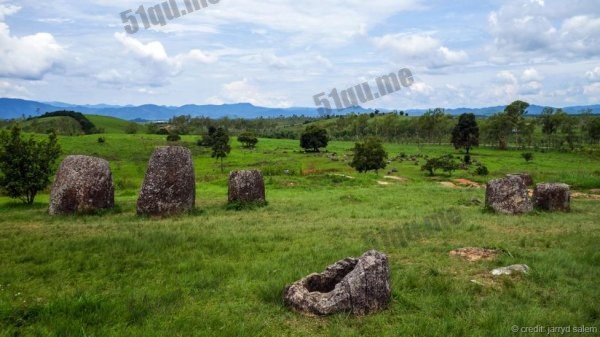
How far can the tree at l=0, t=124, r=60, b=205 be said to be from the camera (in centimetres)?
2312

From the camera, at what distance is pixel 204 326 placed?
23.7 ft

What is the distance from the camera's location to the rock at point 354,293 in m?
7.87

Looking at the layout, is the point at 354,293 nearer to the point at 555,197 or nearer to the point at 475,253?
the point at 475,253

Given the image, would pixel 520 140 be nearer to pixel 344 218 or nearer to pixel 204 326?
pixel 344 218

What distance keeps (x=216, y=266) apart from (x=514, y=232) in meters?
11.1

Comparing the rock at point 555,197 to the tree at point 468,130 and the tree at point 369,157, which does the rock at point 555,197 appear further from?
the tree at point 468,130

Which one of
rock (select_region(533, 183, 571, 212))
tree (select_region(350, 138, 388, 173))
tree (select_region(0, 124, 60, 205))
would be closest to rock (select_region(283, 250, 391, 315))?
rock (select_region(533, 183, 571, 212))

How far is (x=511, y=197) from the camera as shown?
21219mm

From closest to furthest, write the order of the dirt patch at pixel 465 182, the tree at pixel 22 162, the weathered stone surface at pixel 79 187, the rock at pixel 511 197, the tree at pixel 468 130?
the weathered stone surface at pixel 79 187
the rock at pixel 511 197
the tree at pixel 22 162
the dirt patch at pixel 465 182
the tree at pixel 468 130

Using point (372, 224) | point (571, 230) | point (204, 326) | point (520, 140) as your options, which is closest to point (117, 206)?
point (372, 224)

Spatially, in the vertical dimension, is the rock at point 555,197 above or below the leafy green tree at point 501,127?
below

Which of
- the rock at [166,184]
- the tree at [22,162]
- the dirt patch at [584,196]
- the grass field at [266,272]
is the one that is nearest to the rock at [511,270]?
the grass field at [266,272]

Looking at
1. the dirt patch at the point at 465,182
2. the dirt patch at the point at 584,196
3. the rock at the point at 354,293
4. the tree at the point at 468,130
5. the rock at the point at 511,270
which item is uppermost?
the tree at the point at 468,130

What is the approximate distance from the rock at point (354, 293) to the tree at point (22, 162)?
20.9m
